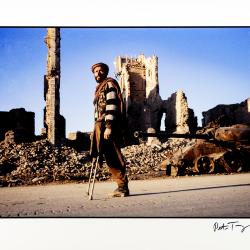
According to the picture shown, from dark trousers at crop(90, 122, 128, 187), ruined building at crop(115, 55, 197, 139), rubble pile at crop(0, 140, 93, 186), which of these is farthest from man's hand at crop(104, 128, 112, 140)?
ruined building at crop(115, 55, 197, 139)

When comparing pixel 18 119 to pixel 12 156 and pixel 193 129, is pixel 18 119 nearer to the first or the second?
pixel 12 156

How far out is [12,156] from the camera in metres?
16.7

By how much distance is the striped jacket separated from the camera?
184 inches

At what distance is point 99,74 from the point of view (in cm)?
501

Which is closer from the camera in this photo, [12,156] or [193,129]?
[12,156]

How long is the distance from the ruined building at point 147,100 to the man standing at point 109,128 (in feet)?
76.7

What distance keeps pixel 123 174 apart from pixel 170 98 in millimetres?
25397

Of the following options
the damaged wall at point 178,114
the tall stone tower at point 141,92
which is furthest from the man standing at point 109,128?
the tall stone tower at point 141,92

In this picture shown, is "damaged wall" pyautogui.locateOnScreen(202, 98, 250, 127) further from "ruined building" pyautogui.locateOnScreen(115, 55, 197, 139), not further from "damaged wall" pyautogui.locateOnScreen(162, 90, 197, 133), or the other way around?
"ruined building" pyautogui.locateOnScreen(115, 55, 197, 139)

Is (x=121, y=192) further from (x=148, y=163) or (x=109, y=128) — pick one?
(x=148, y=163)

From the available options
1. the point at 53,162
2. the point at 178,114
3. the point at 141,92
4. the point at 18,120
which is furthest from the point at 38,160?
the point at 141,92
